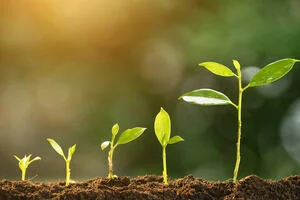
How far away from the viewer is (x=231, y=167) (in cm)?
310

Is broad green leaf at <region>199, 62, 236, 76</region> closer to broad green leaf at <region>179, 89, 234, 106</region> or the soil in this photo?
broad green leaf at <region>179, 89, 234, 106</region>

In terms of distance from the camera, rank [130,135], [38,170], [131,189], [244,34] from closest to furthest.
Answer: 1. [131,189]
2. [130,135]
3. [38,170]
4. [244,34]

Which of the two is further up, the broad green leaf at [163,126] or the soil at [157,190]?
the broad green leaf at [163,126]

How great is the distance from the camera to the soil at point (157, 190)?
2.62 ft

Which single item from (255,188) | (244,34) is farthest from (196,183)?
(244,34)

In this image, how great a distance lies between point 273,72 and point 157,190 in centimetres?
29

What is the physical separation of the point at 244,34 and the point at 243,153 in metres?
0.74

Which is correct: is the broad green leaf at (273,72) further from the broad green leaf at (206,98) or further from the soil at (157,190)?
the soil at (157,190)

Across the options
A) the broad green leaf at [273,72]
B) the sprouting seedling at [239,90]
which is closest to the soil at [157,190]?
the sprouting seedling at [239,90]

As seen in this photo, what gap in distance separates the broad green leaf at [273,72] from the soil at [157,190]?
169 mm

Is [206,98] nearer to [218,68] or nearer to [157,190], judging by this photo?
[218,68]

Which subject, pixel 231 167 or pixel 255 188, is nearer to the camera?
pixel 255 188

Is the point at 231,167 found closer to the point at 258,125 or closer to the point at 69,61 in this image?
the point at 258,125

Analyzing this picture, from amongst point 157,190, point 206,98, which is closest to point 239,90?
point 206,98
